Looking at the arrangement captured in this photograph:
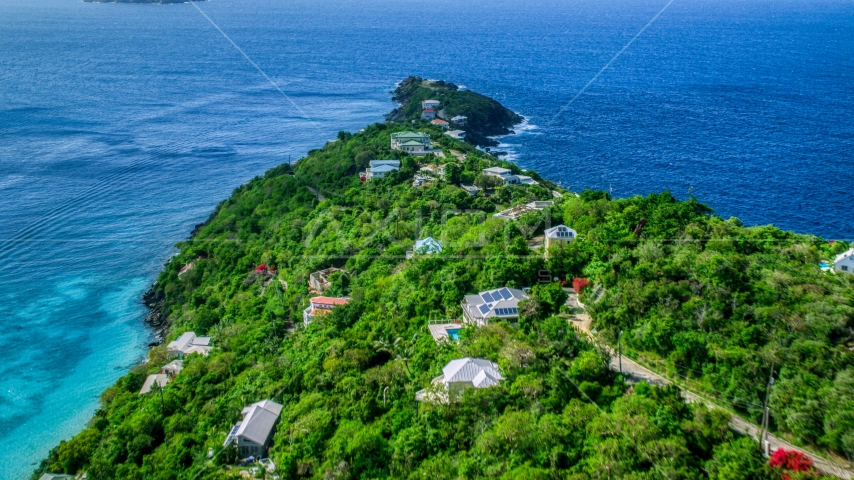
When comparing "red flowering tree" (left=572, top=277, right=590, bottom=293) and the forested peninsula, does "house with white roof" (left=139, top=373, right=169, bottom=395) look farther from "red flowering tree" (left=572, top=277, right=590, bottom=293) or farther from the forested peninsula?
"red flowering tree" (left=572, top=277, right=590, bottom=293)

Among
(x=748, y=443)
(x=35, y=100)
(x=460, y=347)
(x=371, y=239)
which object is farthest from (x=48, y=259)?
(x=35, y=100)

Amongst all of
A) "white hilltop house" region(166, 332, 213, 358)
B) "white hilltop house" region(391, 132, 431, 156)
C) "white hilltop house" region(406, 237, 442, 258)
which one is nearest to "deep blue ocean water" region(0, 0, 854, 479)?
"white hilltop house" region(166, 332, 213, 358)

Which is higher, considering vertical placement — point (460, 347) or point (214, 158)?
point (460, 347)

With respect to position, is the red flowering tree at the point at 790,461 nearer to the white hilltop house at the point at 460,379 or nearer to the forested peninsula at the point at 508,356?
the forested peninsula at the point at 508,356

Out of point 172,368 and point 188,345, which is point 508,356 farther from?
point 188,345

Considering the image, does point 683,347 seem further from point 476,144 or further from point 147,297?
point 476,144

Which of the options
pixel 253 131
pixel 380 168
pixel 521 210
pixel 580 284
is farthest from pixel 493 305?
pixel 253 131

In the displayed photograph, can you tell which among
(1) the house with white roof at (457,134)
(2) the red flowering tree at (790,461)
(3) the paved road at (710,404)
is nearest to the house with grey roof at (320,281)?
(3) the paved road at (710,404)
